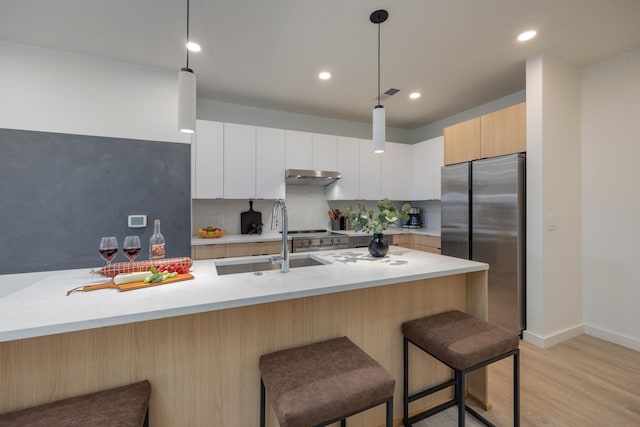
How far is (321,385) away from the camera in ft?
3.34

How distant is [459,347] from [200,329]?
3.98 feet

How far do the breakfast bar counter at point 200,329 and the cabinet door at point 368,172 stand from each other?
242cm

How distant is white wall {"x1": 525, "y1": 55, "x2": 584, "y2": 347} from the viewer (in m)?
2.48

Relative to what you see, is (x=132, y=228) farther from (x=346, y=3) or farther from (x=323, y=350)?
(x=346, y=3)

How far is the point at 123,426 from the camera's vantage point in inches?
33.0

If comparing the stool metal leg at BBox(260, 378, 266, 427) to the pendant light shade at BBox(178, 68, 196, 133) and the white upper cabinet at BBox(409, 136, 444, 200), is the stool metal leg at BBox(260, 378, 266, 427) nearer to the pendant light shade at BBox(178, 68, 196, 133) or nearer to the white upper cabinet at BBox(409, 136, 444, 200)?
the pendant light shade at BBox(178, 68, 196, 133)

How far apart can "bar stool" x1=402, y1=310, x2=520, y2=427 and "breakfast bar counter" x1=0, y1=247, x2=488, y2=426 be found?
87 millimetres

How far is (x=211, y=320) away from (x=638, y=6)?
132 inches

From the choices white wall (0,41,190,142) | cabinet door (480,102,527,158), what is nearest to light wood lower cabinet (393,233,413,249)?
cabinet door (480,102,527,158)

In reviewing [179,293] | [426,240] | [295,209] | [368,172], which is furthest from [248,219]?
[179,293]

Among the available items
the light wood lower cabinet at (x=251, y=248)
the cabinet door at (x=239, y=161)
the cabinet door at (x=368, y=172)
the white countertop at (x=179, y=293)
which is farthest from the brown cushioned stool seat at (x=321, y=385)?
the cabinet door at (x=368, y=172)

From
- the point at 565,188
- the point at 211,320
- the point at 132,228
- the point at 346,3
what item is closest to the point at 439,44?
the point at 346,3

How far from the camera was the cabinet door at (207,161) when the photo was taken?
3.09 meters

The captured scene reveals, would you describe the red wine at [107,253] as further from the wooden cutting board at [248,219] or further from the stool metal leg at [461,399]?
the wooden cutting board at [248,219]
